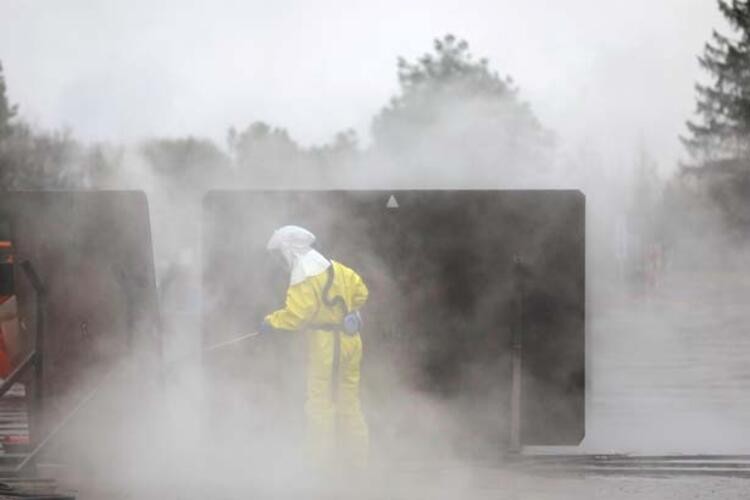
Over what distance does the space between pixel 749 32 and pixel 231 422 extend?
14.3m


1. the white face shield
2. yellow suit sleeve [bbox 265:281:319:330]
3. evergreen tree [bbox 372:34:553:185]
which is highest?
evergreen tree [bbox 372:34:553:185]

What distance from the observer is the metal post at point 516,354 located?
1171cm

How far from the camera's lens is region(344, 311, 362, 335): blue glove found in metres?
10.8

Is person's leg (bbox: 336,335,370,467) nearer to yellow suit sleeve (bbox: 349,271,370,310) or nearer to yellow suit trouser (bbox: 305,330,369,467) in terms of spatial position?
yellow suit trouser (bbox: 305,330,369,467)

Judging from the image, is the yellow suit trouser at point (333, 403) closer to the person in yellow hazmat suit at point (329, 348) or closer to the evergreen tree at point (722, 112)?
the person in yellow hazmat suit at point (329, 348)

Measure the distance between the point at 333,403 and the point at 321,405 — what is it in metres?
0.10

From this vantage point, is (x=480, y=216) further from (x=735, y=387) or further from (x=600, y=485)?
(x=735, y=387)

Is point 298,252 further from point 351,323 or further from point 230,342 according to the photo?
point 230,342

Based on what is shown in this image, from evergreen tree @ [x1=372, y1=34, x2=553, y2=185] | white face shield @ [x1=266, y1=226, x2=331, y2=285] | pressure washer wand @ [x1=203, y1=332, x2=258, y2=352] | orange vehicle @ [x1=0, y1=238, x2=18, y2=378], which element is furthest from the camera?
evergreen tree @ [x1=372, y1=34, x2=553, y2=185]

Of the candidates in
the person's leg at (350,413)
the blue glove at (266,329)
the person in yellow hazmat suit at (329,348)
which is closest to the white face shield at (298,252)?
the person in yellow hazmat suit at (329,348)

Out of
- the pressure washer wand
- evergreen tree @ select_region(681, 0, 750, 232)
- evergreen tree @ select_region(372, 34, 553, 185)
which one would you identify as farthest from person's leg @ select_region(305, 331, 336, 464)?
evergreen tree @ select_region(681, 0, 750, 232)

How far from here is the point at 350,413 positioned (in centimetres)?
1091

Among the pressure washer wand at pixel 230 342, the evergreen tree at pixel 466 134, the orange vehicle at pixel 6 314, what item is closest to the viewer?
the pressure washer wand at pixel 230 342

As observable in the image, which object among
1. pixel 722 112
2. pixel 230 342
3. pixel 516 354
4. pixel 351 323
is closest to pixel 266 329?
pixel 230 342
